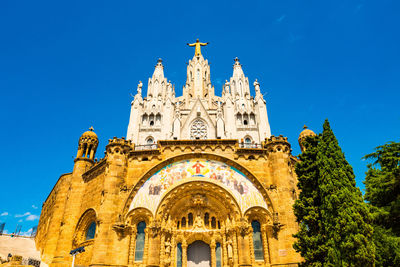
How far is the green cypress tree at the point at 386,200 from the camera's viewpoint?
1381 centimetres

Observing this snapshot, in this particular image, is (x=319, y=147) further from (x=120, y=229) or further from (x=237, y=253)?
(x=120, y=229)

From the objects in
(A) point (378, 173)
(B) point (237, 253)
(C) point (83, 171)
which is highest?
(C) point (83, 171)

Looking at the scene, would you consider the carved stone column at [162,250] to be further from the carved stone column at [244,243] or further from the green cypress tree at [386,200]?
the green cypress tree at [386,200]

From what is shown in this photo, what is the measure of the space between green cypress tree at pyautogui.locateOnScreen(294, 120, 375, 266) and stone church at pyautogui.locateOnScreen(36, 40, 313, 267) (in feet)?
15.1

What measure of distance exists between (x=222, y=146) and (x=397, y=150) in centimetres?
1150

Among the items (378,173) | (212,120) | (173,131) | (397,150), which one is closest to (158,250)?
(378,173)

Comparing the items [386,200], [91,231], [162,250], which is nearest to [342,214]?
[386,200]

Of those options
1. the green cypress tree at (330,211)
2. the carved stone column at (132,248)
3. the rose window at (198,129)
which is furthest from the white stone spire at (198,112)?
the green cypress tree at (330,211)

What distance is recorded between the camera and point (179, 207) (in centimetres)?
2138

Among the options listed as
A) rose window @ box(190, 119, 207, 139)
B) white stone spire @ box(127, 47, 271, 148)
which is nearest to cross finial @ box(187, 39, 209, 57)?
white stone spire @ box(127, 47, 271, 148)

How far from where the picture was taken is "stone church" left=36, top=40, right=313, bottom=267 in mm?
18812

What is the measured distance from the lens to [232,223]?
20.1m

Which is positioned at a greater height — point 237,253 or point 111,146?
point 111,146

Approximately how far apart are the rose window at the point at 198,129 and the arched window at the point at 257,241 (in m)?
19.4
